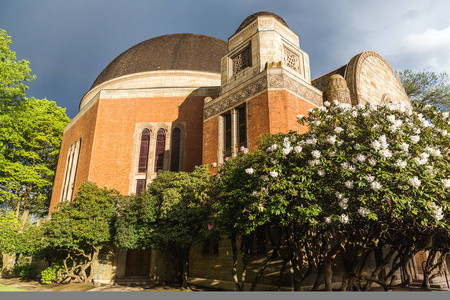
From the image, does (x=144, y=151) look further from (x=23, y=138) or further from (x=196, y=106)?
(x=23, y=138)

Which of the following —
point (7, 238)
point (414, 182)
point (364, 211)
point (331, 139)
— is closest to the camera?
point (414, 182)

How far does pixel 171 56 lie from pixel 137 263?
1713cm

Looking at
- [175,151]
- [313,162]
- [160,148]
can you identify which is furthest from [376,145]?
[160,148]

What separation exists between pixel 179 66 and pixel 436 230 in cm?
2114

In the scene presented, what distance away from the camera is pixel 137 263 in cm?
1598

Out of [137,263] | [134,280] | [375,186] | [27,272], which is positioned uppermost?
[375,186]

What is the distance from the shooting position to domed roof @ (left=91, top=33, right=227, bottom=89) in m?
24.4

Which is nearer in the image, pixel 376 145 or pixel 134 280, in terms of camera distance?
pixel 376 145

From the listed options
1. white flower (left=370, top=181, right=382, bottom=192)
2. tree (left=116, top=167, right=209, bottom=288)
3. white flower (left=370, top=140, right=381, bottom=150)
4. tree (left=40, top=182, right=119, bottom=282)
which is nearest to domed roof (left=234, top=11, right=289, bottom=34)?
tree (left=116, top=167, right=209, bottom=288)

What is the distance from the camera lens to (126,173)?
17.8 meters

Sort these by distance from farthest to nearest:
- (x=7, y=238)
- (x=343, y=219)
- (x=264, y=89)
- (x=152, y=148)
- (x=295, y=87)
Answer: (x=152, y=148) → (x=7, y=238) → (x=295, y=87) → (x=264, y=89) → (x=343, y=219)

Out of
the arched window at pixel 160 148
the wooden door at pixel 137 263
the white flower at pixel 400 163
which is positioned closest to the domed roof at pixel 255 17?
the arched window at pixel 160 148

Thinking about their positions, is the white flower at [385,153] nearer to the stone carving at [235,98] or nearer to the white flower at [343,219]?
the white flower at [343,219]

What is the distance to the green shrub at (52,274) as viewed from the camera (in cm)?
1402
